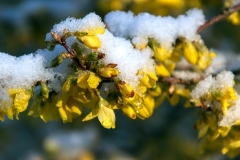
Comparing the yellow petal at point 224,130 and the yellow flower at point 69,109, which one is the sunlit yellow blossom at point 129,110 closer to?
the yellow flower at point 69,109

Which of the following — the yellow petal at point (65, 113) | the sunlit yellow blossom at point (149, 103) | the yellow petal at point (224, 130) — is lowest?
the yellow petal at point (224, 130)

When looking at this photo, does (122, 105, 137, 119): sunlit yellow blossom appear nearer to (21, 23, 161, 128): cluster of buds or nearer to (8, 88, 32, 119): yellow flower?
(21, 23, 161, 128): cluster of buds

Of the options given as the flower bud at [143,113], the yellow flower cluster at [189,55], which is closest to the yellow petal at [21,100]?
the flower bud at [143,113]

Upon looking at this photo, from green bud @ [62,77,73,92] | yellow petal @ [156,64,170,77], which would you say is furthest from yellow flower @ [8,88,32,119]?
yellow petal @ [156,64,170,77]

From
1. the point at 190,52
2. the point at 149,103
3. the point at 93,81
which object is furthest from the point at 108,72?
the point at 190,52

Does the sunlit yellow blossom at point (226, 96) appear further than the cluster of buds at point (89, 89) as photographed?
Yes
